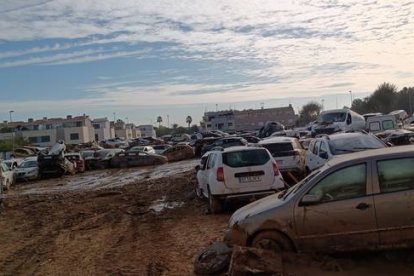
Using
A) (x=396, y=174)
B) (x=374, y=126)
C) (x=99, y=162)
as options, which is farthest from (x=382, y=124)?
(x=396, y=174)

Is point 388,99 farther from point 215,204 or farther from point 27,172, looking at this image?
point 215,204

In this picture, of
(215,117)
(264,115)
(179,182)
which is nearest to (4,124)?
(215,117)

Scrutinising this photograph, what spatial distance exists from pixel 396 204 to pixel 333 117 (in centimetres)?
3147

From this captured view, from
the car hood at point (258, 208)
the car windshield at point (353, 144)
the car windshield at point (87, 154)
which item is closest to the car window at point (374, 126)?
the car windshield at point (353, 144)

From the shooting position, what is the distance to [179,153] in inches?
1709

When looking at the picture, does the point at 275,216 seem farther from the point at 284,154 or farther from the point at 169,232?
the point at 284,154

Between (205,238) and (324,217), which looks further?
(205,238)

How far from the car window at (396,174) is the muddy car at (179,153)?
118 feet

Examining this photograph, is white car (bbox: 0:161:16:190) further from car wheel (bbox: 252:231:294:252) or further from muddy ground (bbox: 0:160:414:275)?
car wheel (bbox: 252:231:294:252)

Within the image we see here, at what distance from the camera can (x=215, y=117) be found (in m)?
135

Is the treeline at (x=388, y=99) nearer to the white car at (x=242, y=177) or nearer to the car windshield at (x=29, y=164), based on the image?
the car windshield at (x=29, y=164)

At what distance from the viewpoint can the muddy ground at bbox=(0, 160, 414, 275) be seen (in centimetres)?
749

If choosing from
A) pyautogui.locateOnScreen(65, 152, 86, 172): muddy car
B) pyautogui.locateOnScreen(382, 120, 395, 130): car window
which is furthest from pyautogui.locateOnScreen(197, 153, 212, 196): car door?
pyautogui.locateOnScreen(65, 152, 86, 172): muddy car

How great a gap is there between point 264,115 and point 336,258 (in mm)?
121898
